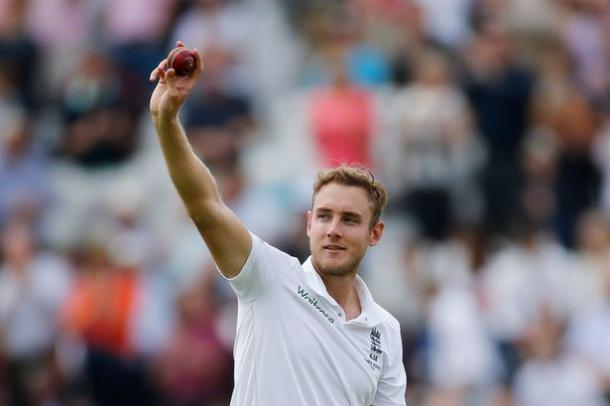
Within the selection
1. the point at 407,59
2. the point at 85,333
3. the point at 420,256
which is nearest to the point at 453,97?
the point at 407,59

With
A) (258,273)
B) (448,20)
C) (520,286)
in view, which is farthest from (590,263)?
(258,273)

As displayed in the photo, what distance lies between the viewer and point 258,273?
6.05 meters

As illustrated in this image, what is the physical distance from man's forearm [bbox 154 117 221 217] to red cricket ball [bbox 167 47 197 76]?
0.18 meters

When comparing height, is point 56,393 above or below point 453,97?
below

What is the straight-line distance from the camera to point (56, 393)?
40.0ft

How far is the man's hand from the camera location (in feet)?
18.7

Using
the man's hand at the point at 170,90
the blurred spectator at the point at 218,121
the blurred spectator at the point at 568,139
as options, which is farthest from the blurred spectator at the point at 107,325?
the man's hand at the point at 170,90

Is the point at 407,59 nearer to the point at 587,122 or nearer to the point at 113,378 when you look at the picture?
the point at 587,122

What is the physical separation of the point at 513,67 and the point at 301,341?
339 inches

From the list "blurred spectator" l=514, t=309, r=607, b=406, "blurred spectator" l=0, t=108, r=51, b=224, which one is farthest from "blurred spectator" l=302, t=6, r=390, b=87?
"blurred spectator" l=514, t=309, r=607, b=406

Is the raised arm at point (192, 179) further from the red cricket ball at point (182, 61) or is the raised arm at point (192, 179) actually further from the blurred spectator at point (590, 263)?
the blurred spectator at point (590, 263)

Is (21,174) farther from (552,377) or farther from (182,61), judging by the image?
(182,61)

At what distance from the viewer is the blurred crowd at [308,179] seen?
1216cm

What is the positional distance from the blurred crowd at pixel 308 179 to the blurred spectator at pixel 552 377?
0.05 ft
